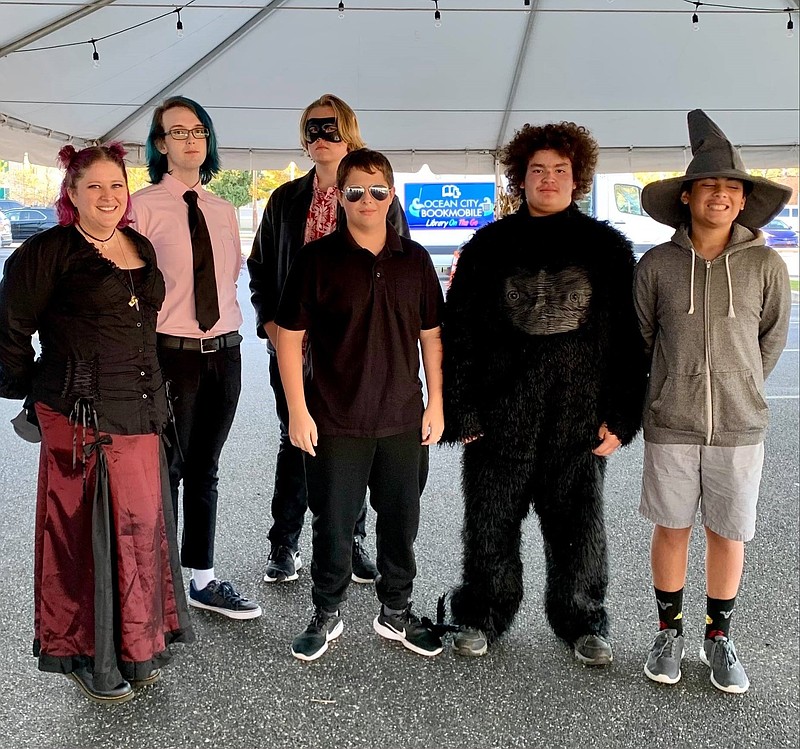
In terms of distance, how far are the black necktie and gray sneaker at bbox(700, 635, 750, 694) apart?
1902 mm

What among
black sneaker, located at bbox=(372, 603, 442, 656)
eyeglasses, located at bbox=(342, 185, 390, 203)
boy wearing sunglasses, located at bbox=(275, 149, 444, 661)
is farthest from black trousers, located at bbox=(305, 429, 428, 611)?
eyeglasses, located at bbox=(342, 185, 390, 203)

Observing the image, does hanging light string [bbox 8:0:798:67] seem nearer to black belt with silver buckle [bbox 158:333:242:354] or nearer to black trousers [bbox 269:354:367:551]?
black trousers [bbox 269:354:367:551]

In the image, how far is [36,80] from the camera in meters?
4.25

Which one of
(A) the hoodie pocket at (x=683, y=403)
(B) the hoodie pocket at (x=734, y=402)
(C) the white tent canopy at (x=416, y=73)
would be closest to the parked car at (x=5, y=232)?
(C) the white tent canopy at (x=416, y=73)

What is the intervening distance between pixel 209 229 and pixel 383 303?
2.28ft

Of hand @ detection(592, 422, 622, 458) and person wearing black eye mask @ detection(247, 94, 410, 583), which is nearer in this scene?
hand @ detection(592, 422, 622, 458)

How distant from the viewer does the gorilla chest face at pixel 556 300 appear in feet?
6.64

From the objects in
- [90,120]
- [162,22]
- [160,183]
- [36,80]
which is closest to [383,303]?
[160,183]

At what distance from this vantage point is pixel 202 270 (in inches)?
89.1

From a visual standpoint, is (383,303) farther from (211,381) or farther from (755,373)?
(755,373)

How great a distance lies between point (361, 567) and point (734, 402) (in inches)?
61.5

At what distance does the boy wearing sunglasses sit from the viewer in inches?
80.4

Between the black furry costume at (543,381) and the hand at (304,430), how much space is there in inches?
16.7

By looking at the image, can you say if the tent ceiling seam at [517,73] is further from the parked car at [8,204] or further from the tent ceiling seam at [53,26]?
the parked car at [8,204]
